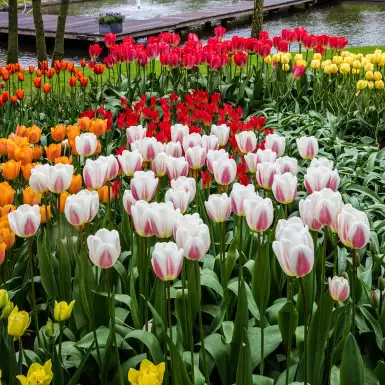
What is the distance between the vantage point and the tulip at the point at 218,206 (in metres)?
2.08

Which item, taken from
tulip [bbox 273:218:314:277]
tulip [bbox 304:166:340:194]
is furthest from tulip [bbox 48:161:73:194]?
tulip [bbox 273:218:314:277]

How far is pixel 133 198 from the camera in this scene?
7.41 ft

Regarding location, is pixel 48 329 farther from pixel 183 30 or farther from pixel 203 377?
Answer: pixel 183 30

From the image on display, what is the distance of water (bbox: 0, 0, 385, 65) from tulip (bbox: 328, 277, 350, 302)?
13200 mm

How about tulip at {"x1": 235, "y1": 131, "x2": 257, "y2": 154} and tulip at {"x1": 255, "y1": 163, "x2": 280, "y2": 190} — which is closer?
tulip at {"x1": 255, "y1": 163, "x2": 280, "y2": 190}

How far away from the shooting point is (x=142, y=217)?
1915 millimetres

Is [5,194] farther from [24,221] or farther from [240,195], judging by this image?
[240,195]

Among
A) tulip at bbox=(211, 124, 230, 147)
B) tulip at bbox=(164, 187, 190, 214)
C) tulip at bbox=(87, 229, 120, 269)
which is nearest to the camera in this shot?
tulip at bbox=(87, 229, 120, 269)

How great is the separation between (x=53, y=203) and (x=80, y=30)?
1442 cm

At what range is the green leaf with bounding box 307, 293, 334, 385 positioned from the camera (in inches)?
76.5

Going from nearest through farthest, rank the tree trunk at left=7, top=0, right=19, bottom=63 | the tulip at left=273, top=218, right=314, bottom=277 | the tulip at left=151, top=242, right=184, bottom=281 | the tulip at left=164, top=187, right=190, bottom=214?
the tulip at left=273, top=218, right=314, bottom=277
the tulip at left=151, top=242, right=184, bottom=281
the tulip at left=164, top=187, right=190, bottom=214
the tree trunk at left=7, top=0, right=19, bottom=63

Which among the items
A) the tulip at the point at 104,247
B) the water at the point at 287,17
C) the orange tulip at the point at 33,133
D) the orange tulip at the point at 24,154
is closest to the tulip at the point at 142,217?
the tulip at the point at 104,247

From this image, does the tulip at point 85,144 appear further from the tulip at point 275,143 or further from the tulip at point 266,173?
the tulip at point 266,173

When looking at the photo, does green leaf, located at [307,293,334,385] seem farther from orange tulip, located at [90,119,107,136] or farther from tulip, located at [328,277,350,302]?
orange tulip, located at [90,119,107,136]
